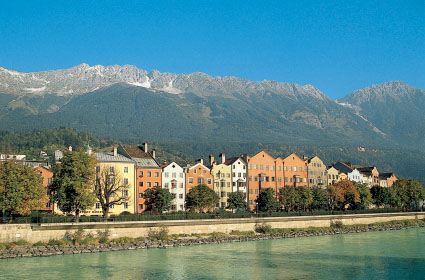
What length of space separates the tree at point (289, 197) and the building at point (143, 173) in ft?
72.7

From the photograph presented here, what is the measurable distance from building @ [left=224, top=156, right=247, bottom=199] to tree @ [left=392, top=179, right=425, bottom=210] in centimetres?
3717

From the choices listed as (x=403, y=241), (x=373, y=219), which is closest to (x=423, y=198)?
(x=373, y=219)

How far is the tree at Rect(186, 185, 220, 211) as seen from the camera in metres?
95.2

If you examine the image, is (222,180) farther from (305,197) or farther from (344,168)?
(344,168)

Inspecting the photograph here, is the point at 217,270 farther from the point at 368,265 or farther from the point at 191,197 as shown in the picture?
the point at 191,197

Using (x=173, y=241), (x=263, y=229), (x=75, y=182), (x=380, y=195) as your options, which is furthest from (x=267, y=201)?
(x=75, y=182)

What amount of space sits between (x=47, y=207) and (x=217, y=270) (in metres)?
47.8

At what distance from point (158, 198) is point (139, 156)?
12843 mm

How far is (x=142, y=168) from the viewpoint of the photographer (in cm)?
10300

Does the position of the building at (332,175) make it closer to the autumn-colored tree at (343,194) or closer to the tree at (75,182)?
the autumn-colored tree at (343,194)

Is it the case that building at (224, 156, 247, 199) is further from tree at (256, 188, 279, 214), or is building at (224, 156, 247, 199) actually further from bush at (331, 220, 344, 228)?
bush at (331, 220, 344, 228)

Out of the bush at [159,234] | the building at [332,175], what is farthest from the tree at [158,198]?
the building at [332,175]

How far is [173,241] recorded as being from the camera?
235 feet

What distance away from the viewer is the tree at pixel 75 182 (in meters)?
73.1
